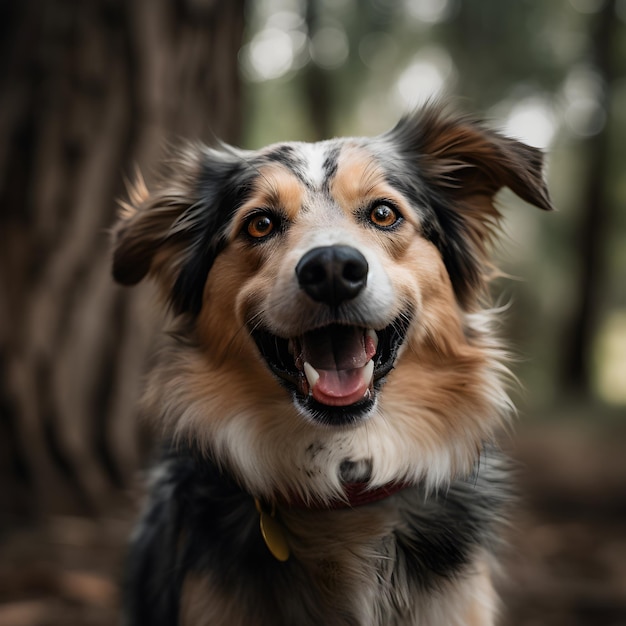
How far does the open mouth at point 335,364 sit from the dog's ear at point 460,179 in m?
0.50

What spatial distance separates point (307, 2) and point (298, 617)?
862cm

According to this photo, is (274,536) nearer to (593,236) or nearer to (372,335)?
(372,335)

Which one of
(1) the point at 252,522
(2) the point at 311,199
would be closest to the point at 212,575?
(1) the point at 252,522

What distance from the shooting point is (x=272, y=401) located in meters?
2.66

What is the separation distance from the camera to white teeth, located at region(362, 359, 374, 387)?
7.91 ft

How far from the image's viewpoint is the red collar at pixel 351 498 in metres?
2.48

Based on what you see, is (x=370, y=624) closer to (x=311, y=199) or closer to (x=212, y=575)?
(x=212, y=575)

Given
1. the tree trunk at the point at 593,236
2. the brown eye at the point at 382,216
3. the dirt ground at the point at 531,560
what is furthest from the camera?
the tree trunk at the point at 593,236

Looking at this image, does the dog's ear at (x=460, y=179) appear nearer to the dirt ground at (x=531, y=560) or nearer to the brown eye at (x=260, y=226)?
the brown eye at (x=260, y=226)

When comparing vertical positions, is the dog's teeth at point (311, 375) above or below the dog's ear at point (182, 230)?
below

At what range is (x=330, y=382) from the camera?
2398 mm

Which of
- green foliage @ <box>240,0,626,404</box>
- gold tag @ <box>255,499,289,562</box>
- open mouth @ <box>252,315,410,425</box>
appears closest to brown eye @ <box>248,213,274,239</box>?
open mouth @ <box>252,315,410,425</box>

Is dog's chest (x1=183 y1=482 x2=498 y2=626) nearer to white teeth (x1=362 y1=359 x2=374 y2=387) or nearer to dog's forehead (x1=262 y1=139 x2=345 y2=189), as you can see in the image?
white teeth (x1=362 y1=359 x2=374 y2=387)

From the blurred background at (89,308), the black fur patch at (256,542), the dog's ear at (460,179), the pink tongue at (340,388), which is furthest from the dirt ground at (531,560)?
the pink tongue at (340,388)
